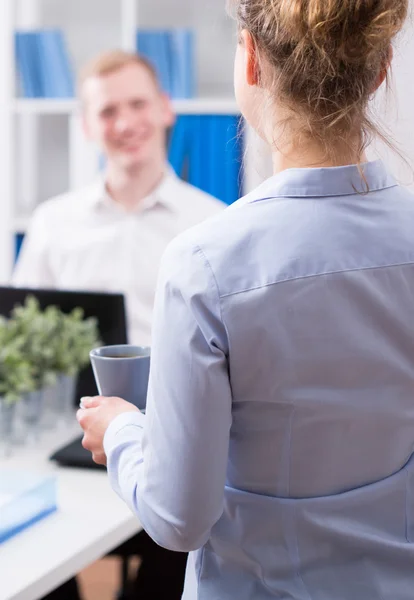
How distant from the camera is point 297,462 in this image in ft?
3.09

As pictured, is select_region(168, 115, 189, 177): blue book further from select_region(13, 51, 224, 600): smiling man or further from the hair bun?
the hair bun

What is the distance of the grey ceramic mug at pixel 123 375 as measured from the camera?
1.15 m

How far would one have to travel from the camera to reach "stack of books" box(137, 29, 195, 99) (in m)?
3.49

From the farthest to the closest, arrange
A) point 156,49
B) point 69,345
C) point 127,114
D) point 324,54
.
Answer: point 156,49 → point 127,114 → point 69,345 → point 324,54

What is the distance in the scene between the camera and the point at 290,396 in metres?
0.90

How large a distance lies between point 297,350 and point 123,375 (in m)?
0.34

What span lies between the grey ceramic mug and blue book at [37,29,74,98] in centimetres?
269

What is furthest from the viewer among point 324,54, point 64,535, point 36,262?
point 36,262

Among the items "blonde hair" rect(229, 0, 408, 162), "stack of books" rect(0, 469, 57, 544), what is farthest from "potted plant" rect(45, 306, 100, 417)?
"blonde hair" rect(229, 0, 408, 162)

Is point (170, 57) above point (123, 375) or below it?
above

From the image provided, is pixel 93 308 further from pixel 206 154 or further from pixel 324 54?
pixel 206 154

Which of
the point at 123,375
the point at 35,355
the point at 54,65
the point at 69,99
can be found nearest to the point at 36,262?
the point at 69,99

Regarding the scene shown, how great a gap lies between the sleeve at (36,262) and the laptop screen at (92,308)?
85 cm

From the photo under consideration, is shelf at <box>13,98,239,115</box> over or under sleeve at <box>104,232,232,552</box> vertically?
over
